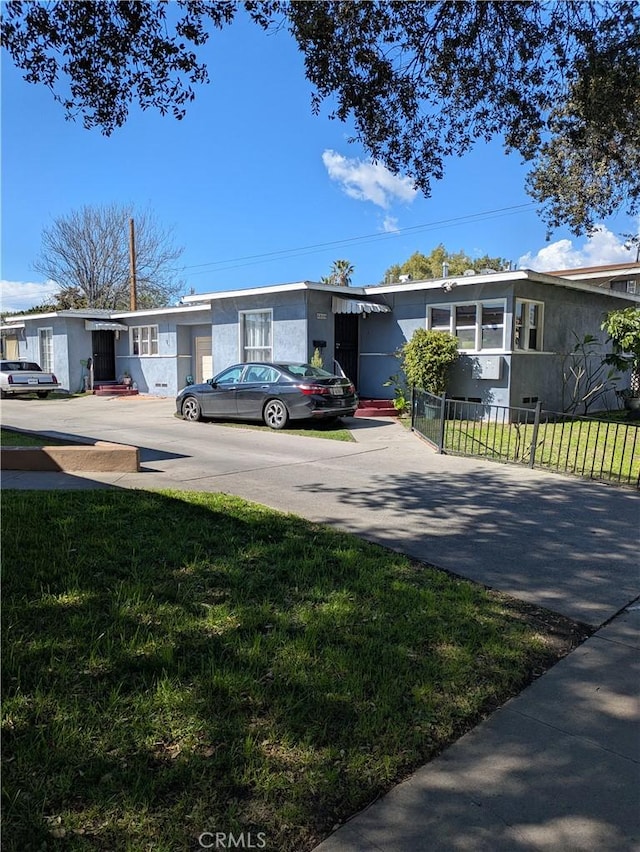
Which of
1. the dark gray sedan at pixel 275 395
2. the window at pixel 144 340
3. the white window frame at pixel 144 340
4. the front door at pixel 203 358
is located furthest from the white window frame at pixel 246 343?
the window at pixel 144 340

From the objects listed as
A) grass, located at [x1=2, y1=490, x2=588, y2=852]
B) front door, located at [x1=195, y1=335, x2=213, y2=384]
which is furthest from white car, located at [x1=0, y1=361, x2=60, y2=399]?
grass, located at [x1=2, y1=490, x2=588, y2=852]

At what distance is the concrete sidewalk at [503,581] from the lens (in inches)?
81.0

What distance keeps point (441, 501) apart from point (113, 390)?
19794 millimetres

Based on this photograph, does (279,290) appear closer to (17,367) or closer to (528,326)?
(528,326)

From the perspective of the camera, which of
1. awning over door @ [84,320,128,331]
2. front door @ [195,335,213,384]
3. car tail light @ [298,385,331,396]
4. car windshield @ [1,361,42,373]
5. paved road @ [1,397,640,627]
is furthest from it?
awning over door @ [84,320,128,331]

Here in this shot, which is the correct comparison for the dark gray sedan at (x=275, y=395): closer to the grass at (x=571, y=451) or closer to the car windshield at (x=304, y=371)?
the car windshield at (x=304, y=371)

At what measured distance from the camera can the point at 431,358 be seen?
1490 cm

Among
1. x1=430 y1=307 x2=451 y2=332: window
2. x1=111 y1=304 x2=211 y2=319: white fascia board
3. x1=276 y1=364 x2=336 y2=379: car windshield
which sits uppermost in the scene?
x1=111 y1=304 x2=211 y2=319: white fascia board

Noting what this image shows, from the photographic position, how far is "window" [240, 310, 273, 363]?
17.6 m

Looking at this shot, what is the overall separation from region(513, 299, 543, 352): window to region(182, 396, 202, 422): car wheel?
8.01 meters

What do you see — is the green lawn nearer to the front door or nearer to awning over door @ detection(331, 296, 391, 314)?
awning over door @ detection(331, 296, 391, 314)

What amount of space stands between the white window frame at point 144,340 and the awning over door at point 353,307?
9.65m

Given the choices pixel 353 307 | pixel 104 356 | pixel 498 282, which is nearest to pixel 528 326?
pixel 498 282

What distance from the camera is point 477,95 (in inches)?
271
